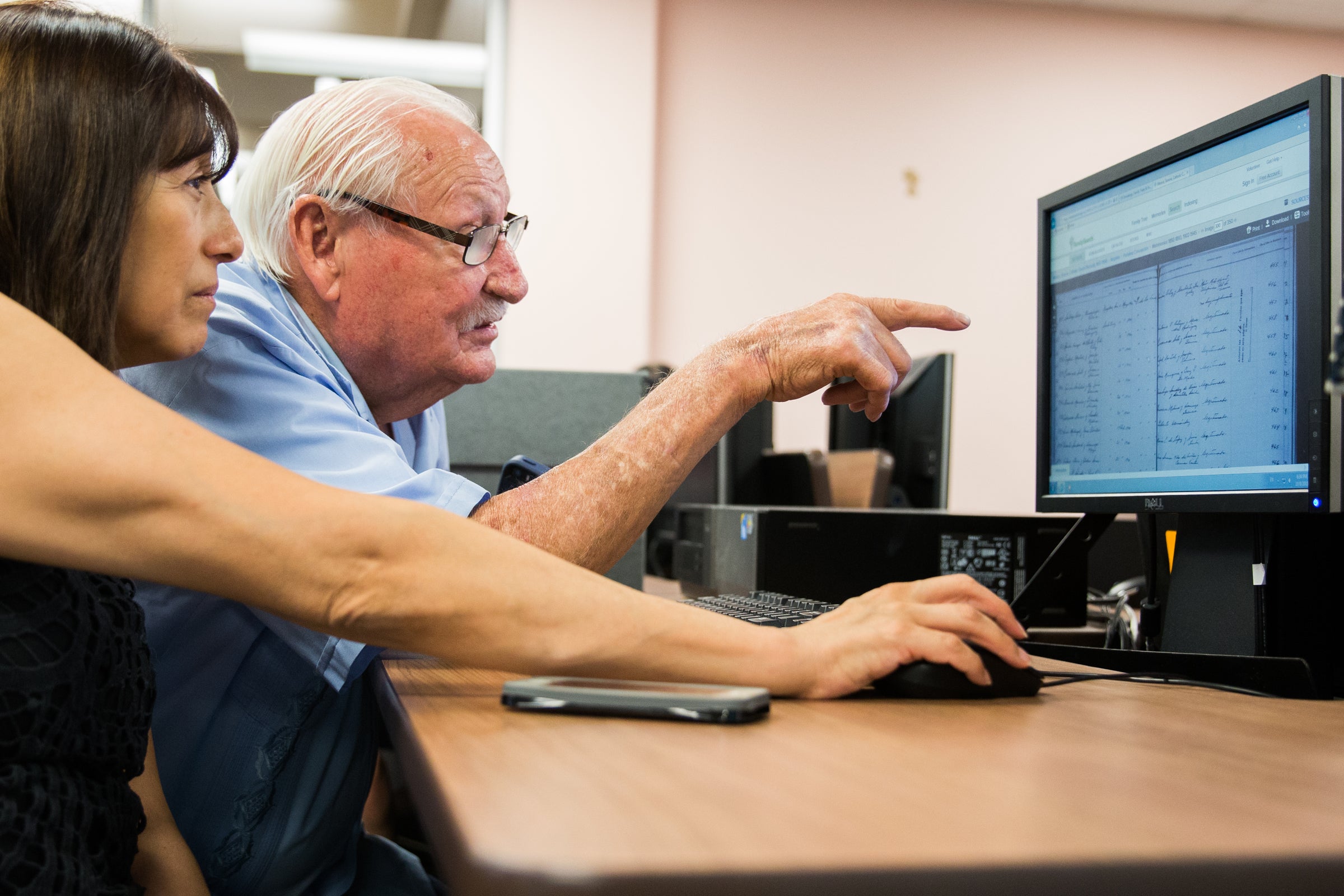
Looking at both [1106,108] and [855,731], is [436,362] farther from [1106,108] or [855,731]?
[1106,108]

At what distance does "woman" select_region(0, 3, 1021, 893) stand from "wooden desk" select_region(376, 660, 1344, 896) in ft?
0.18

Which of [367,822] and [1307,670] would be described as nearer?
[1307,670]

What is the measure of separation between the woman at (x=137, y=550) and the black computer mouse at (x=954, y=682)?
0.5 inches

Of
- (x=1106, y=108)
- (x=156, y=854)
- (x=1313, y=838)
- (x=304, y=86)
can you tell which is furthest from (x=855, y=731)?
(x=1106, y=108)

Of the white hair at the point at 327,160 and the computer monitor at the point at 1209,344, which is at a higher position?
the white hair at the point at 327,160

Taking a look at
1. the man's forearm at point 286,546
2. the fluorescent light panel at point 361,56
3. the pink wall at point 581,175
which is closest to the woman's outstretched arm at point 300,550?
the man's forearm at point 286,546

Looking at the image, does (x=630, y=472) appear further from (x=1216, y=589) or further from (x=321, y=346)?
(x=1216, y=589)

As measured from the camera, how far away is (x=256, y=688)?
0.93 metres

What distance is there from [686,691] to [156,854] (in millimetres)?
473

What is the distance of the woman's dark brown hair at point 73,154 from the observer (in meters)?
0.72

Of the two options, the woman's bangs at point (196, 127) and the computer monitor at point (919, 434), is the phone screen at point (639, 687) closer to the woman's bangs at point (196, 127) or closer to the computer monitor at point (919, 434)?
the woman's bangs at point (196, 127)

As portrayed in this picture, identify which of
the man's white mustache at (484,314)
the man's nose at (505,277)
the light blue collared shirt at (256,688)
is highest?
the man's nose at (505,277)

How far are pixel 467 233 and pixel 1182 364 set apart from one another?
782mm

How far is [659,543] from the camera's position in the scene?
2.26 m
